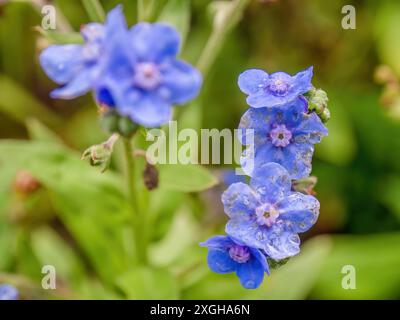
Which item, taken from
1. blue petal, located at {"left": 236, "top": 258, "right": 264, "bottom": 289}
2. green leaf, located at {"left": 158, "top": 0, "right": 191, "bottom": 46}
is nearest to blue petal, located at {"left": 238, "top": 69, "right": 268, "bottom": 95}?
blue petal, located at {"left": 236, "top": 258, "right": 264, "bottom": 289}

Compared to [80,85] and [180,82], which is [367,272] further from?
[80,85]

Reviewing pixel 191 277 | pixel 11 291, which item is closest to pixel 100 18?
pixel 11 291

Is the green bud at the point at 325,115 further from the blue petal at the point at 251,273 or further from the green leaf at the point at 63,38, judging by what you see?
the green leaf at the point at 63,38

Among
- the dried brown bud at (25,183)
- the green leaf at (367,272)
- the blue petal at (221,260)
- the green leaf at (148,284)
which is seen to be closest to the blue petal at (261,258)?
the blue petal at (221,260)

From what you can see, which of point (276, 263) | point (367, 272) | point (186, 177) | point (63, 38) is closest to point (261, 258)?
point (276, 263)

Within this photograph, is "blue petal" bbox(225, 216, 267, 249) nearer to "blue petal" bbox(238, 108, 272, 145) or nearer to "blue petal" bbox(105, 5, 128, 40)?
"blue petal" bbox(238, 108, 272, 145)
